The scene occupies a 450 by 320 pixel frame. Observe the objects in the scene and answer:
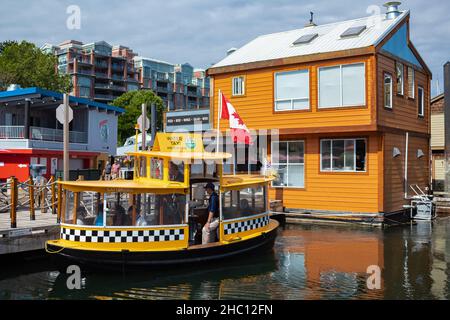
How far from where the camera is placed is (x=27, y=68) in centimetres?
4431

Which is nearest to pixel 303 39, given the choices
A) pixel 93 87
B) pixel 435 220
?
pixel 435 220

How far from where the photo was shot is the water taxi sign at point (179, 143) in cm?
1212

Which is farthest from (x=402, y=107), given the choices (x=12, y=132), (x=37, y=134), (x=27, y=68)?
(x=27, y=68)

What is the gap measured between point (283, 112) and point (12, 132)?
16669 millimetres

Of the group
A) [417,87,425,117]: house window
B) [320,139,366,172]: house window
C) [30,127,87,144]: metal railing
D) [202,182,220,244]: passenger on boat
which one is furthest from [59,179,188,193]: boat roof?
[30,127,87,144]: metal railing

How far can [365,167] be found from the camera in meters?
18.0

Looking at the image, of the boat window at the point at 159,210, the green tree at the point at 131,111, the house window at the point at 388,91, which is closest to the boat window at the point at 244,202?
the boat window at the point at 159,210

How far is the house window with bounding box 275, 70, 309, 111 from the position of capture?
19406mm

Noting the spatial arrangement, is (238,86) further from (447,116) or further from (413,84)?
(447,116)

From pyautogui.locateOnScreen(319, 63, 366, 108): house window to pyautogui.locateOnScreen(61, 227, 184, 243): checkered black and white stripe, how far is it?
1066cm

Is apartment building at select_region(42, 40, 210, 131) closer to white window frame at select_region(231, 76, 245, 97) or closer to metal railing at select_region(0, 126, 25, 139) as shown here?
metal railing at select_region(0, 126, 25, 139)

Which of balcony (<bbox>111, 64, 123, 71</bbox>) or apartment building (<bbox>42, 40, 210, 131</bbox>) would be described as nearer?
apartment building (<bbox>42, 40, 210, 131</bbox>)

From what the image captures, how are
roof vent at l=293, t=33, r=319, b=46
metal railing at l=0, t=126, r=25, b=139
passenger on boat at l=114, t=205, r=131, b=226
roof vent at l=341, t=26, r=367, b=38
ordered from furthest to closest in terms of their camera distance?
1. metal railing at l=0, t=126, r=25, b=139
2. roof vent at l=293, t=33, r=319, b=46
3. roof vent at l=341, t=26, r=367, b=38
4. passenger on boat at l=114, t=205, r=131, b=226

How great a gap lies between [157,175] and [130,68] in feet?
261
